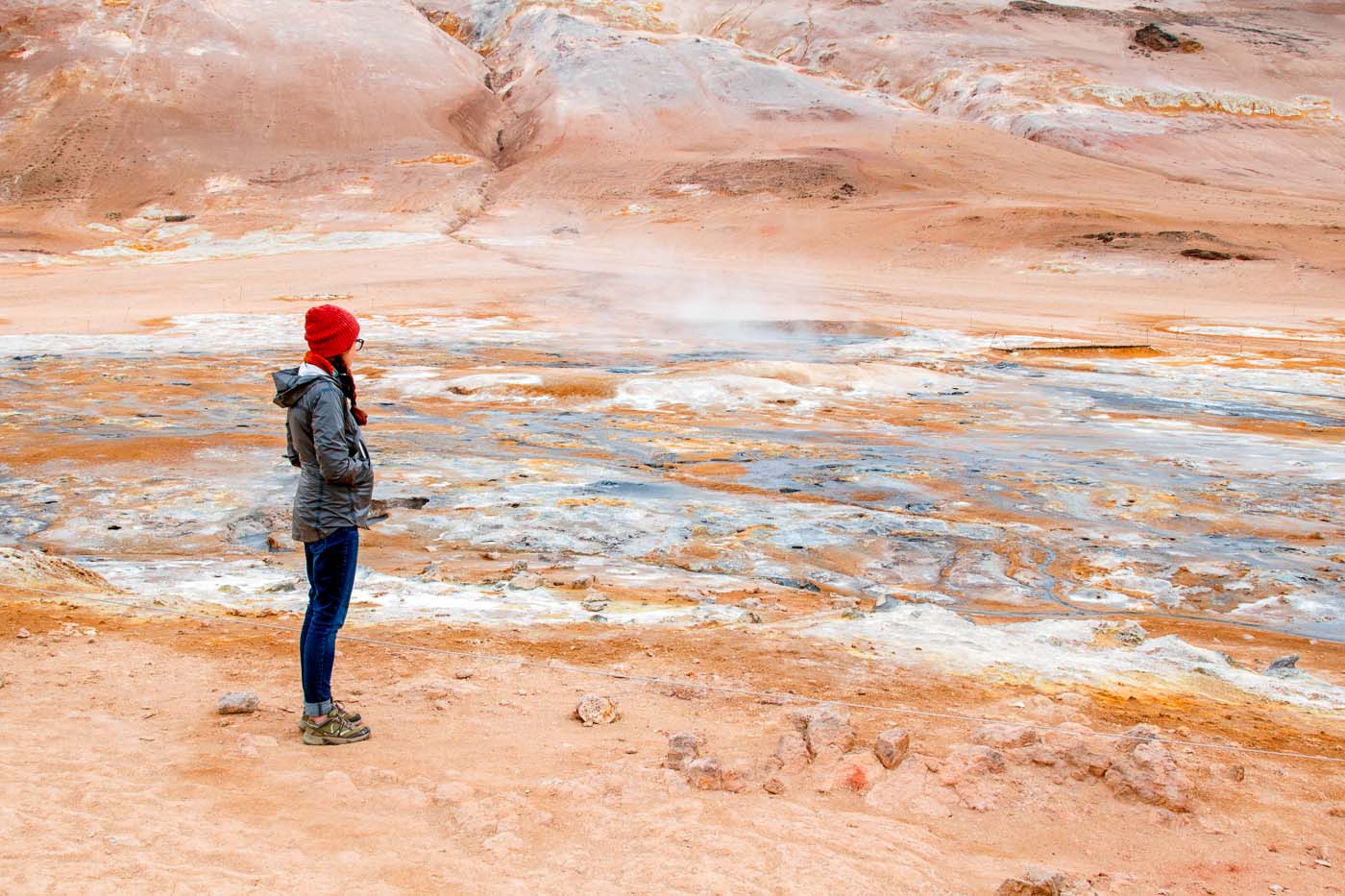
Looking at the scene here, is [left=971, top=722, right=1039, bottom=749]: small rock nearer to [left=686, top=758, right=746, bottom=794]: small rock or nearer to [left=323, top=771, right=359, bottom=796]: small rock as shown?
[left=686, top=758, right=746, bottom=794]: small rock

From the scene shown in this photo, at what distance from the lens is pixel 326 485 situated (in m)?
4.11

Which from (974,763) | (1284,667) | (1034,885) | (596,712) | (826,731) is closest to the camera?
(1034,885)

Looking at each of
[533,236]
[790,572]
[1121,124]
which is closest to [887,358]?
[790,572]

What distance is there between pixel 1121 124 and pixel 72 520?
63.9 metres

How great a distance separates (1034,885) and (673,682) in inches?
88.2

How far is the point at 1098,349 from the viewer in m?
22.8

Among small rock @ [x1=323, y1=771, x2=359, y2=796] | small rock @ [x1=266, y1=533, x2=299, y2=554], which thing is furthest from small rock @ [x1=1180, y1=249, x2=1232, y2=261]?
small rock @ [x1=323, y1=771, x2=359, y2=796]

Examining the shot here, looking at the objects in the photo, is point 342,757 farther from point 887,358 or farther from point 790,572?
point 887,358

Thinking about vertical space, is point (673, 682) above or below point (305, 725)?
below

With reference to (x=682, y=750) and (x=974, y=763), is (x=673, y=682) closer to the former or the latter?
(x=682, y=750)

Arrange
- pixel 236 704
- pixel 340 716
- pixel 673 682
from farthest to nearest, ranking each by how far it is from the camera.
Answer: pixel 673 682, pixel 236 704, pixel 340 716

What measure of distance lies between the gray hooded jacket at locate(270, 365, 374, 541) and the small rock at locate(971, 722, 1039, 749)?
8.25ft

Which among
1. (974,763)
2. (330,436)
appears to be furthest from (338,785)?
(974,763)

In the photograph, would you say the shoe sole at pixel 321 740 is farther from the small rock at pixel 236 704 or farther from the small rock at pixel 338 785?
the small rock at pixel 236 704
